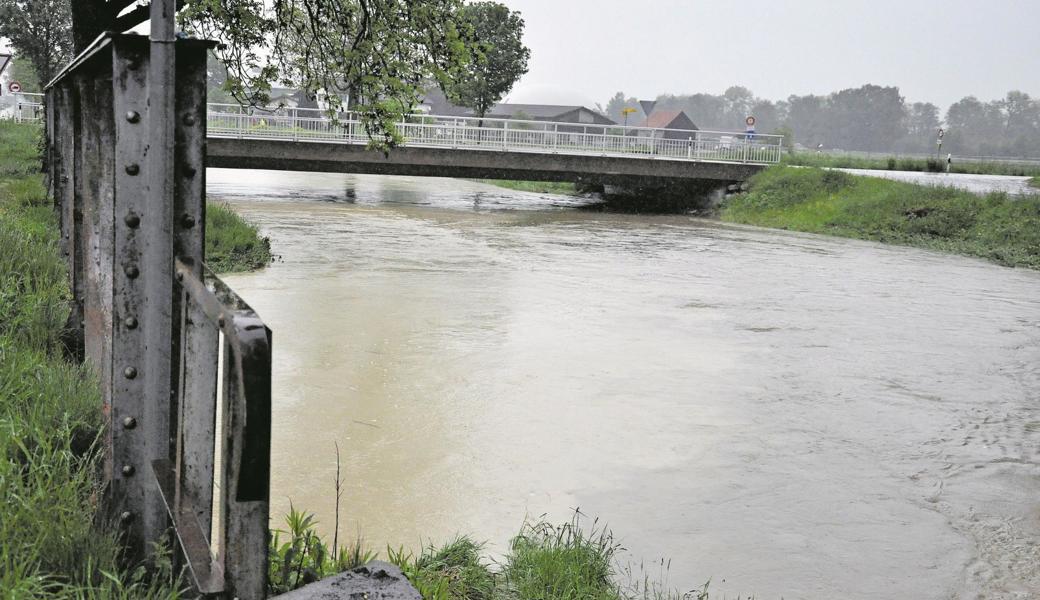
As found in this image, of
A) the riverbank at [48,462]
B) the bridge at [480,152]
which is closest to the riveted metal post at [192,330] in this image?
the riverbank at [48,462]

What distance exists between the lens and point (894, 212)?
88.7 ft

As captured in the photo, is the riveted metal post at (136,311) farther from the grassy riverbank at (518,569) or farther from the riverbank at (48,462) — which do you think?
the grassy riverbank at (518,569)

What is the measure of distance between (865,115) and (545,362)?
148m

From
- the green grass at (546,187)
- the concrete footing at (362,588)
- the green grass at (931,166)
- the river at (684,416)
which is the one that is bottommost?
the river at (684,416)

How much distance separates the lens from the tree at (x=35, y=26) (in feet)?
139

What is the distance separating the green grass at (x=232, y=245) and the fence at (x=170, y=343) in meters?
11.6

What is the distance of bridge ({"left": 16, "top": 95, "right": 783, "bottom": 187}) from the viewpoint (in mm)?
30312

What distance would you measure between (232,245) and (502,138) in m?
19.0

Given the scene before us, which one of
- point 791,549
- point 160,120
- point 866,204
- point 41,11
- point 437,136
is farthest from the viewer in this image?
point 41,11

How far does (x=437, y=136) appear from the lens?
105 ft

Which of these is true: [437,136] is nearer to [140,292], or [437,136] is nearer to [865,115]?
[140,292]

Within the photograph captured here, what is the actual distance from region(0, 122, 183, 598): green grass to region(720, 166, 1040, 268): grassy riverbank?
20.9 m

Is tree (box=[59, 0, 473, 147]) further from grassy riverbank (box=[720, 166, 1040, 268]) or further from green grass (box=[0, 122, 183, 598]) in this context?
grassy riverbank (box=[720, 166, 1040, 268])

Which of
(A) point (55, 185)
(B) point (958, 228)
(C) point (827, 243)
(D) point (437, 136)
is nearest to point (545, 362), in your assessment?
(A) point (55, 185)
